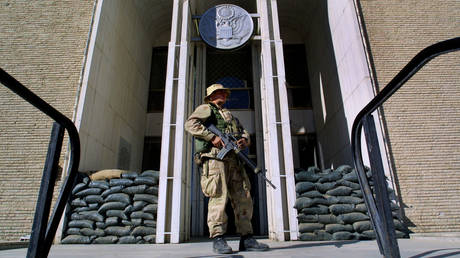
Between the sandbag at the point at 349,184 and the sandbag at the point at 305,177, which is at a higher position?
the sandbag at the point at 305,177

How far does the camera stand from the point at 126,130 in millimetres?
7023

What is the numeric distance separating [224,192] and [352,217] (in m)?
2.60

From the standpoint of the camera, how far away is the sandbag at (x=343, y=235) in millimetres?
4180

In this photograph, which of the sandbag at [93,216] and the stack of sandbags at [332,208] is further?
the sandbag at [93,216]

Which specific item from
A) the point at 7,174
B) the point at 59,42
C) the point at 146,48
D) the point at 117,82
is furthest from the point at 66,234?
the point at 146,48

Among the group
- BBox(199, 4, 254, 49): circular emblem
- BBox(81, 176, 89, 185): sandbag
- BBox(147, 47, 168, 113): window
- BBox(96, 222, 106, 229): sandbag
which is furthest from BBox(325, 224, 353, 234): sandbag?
BBox(147, 47, 168, 113): window

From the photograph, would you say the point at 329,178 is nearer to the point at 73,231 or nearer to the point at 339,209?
the point at 339,209

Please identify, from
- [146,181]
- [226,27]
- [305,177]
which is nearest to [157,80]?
[226,27]

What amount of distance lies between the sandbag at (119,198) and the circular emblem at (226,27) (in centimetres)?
326

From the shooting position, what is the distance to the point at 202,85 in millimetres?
6617

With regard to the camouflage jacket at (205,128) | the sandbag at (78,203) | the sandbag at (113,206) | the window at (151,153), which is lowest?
the sandbag at (113,206)

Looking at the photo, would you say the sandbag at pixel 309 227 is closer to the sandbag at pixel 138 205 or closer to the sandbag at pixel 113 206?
the sandbag at pixel 138 205

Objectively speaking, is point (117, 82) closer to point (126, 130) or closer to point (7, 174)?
point (126, 130)

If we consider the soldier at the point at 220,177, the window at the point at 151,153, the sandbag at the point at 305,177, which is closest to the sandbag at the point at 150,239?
the soldier at the point at 220,177
